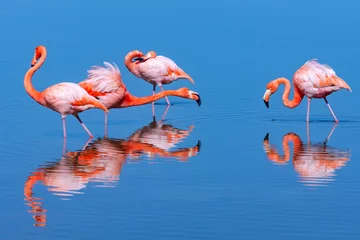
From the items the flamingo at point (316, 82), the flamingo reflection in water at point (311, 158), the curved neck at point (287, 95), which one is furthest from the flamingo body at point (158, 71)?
the flamingo reflection in water at point (311, 158)

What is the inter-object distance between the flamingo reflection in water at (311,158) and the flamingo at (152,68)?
3480 millimetres

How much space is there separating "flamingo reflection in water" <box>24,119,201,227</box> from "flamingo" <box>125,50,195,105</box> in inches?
88.8

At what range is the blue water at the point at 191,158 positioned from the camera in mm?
7410

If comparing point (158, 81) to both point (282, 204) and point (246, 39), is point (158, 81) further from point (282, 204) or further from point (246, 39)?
point (246, 39)

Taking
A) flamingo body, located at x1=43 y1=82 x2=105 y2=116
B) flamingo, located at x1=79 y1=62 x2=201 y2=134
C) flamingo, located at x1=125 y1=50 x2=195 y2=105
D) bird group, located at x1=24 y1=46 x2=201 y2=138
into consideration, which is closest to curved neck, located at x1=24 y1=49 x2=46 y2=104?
bird group, located at x1=24 y1=46 x2=201 y2=138

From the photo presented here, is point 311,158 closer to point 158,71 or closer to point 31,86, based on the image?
point 31,86

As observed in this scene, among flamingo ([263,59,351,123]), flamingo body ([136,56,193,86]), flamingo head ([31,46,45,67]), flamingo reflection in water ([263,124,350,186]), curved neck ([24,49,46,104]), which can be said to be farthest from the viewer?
flamingo body ([136,56,193,86])

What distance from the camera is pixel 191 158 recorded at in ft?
33.1

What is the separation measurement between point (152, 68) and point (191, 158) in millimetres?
4632

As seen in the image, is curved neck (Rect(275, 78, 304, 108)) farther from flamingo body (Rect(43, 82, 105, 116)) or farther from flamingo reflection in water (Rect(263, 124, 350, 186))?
flamingo body (Rect(43, 82, 105, 116))

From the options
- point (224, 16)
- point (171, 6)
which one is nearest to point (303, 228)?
point (224, 16)

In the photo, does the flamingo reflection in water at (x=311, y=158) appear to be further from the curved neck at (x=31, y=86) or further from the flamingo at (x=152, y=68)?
the flamingo at (x=152, y=68)

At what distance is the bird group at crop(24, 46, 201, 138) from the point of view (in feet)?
36.0

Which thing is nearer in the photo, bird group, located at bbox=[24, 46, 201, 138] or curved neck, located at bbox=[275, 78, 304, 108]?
bird group, located at bbox=[24, 46, 201, 138]
